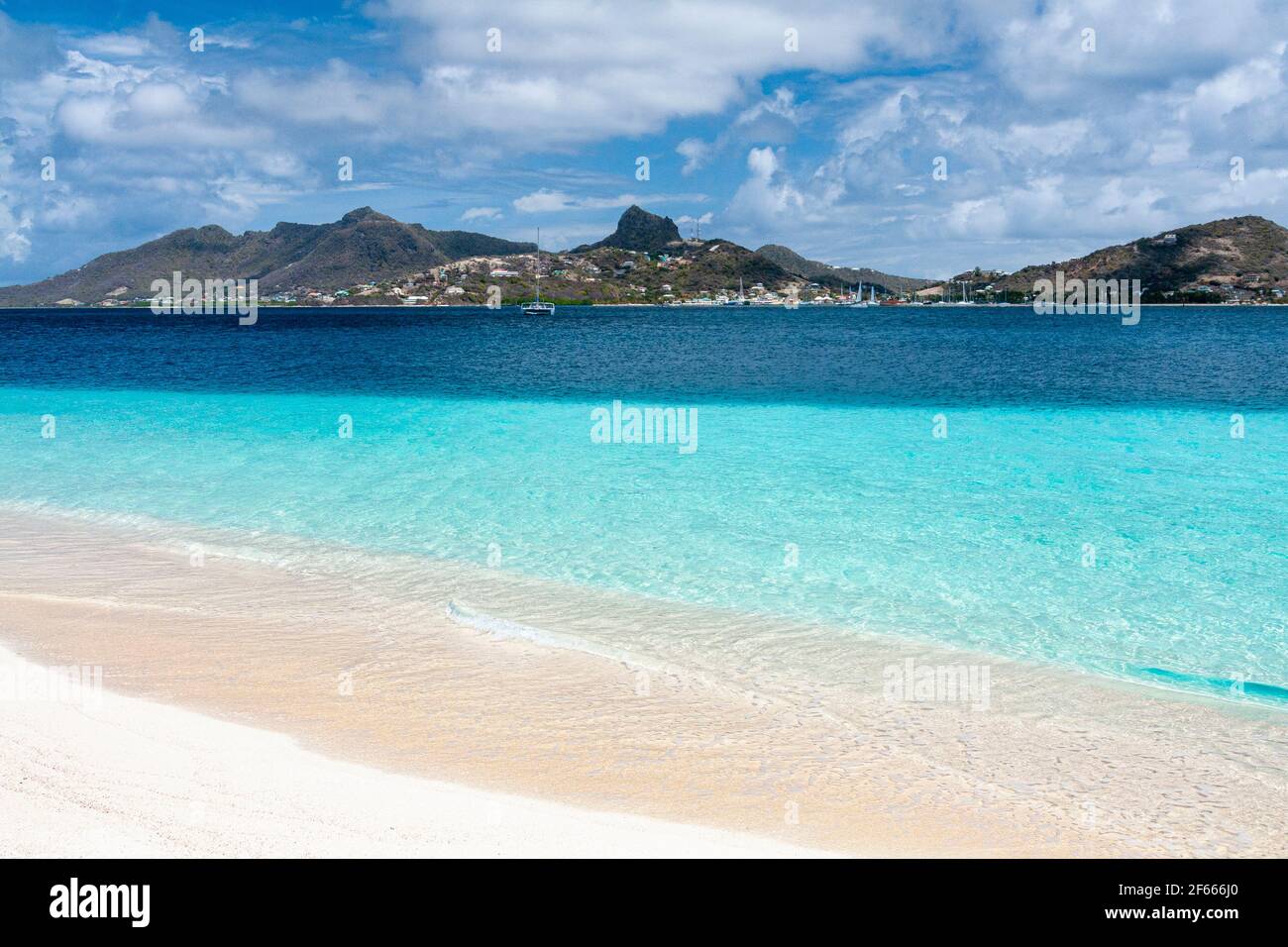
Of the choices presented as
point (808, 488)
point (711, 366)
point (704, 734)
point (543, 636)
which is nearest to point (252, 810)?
point (704, 734)

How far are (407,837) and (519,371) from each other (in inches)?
1733

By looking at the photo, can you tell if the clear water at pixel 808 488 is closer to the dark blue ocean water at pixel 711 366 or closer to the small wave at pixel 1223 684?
the small wave at pixel 1223 684

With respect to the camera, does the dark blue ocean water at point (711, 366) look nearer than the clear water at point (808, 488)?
No

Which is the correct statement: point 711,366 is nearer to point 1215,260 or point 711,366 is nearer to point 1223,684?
point 1223,684

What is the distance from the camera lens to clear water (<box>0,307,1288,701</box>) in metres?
10.5

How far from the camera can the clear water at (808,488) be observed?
34.6 feet

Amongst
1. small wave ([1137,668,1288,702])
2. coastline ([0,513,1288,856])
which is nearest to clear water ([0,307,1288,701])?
small wave ([1137,668,1288,702])

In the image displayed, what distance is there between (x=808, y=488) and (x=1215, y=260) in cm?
21239

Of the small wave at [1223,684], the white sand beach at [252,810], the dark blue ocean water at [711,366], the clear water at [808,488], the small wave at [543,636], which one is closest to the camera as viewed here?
the white sand beach at [252,810]

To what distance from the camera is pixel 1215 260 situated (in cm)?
18600

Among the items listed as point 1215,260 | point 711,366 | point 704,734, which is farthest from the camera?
point 1215,260

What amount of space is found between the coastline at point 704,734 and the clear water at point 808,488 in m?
1.83

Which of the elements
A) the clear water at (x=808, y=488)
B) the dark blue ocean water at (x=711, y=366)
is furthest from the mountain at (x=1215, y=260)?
the clear water at (x=808, y=488)
